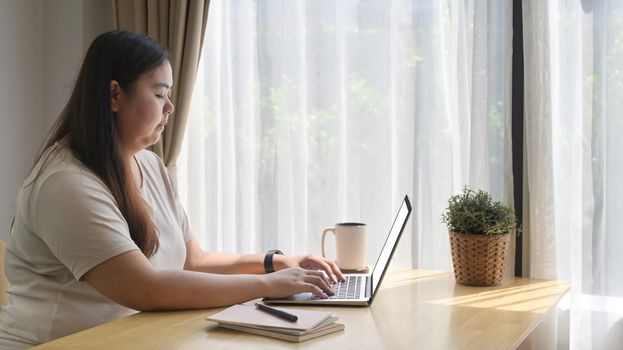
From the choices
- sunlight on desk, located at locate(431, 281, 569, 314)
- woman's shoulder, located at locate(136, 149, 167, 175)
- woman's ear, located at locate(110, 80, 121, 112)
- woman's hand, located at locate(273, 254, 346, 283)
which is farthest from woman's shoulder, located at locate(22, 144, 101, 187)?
sunlight on desk, located at locate(431, 281, 569, 314)

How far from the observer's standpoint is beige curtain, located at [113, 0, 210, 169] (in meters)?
2.74

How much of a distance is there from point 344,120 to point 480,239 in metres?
Answer: 0.80

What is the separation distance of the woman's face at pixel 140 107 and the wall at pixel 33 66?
4.77 feet

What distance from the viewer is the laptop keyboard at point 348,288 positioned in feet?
5.57

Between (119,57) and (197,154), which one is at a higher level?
(119,57)

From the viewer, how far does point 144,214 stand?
1654mm

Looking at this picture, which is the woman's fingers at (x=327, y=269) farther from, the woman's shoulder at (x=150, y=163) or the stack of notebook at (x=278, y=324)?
the woman's shoulder at (x=150, y=163)

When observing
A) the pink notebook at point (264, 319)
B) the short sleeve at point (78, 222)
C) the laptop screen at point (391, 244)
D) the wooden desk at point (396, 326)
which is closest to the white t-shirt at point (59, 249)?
the short sleeve at point (78, 222)

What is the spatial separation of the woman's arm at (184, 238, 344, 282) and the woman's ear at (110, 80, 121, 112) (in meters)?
0.50

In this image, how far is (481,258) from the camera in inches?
75.9

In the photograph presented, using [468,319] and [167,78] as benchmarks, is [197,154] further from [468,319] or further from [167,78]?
[468,319]

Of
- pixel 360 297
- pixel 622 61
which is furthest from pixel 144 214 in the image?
pixel 622 61

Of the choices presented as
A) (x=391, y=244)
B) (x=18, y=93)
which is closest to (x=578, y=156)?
(x=391, y=244)

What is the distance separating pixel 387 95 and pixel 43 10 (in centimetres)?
164
